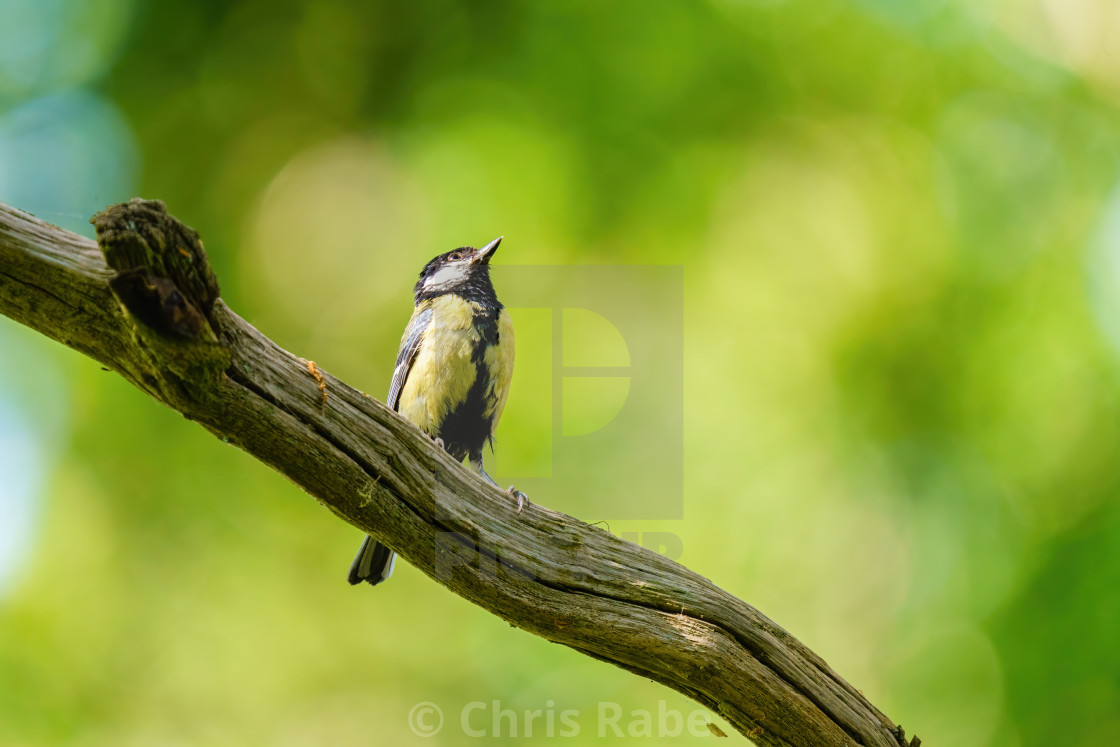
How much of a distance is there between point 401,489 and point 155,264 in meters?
1.11

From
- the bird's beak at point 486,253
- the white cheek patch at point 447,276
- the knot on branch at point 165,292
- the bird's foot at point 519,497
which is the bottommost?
the knot on branch at point 165,292

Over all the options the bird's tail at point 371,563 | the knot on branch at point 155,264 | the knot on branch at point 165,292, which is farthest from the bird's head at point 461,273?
the knot on branch at point 155,264

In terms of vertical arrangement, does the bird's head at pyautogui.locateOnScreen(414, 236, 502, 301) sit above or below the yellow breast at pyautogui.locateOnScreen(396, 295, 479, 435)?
above

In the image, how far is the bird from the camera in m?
3.98

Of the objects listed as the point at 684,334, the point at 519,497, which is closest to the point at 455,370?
the point at 519,497

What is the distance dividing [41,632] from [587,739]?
475cm

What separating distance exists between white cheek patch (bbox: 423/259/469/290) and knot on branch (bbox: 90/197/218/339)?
2.57m

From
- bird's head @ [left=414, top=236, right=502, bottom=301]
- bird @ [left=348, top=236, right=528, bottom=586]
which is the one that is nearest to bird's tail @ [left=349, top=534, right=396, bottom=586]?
bird @ [left=348, top=236, right=528, bottom=586]

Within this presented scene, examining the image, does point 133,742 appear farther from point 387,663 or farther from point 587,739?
point 587,739

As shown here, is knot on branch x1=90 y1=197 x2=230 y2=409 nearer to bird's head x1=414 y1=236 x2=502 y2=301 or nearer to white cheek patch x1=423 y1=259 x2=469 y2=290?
bird's head x1=414 y1=236 x2=502 y2=301

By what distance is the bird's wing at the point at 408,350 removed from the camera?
13.6ft

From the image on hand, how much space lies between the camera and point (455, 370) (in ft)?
13.1

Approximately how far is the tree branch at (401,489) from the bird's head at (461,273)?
1.80 meters

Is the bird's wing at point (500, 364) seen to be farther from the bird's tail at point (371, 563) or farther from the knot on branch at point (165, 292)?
the knot on branch at point (165, 292)
